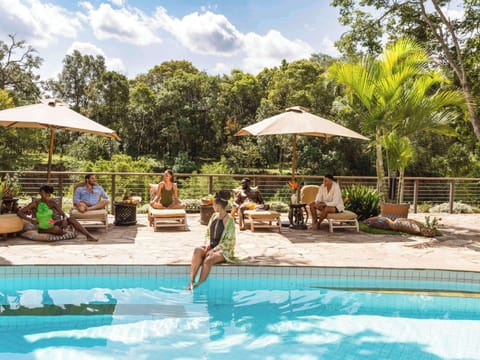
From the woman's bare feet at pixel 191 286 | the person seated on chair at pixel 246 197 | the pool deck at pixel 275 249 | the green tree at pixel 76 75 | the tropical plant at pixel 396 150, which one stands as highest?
the green tree at pixel 76 75

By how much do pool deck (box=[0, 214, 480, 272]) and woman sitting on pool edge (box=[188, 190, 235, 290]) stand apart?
1.39ft

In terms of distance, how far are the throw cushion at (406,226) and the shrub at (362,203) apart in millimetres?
939

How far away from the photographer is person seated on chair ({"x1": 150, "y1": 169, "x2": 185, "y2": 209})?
8.51 m

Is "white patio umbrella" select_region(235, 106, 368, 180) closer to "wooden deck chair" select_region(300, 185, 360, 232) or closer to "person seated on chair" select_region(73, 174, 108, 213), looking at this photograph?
"wooden deck chair" select_region(300, 185, 360, 232)

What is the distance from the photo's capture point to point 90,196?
8.02 m

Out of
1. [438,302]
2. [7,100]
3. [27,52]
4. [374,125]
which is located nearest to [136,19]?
[7,100]

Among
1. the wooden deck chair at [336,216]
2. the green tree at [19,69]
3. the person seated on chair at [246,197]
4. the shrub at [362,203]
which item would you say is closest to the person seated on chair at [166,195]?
the person seated on chair at [246,197]

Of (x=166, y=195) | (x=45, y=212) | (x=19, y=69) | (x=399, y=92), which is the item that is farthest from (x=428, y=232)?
(x=19, y=69)

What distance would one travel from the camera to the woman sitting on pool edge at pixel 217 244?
207 inches

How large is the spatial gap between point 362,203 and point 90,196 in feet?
18.2

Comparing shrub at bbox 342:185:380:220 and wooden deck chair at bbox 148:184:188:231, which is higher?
shrub at bbox 342:185:380:220

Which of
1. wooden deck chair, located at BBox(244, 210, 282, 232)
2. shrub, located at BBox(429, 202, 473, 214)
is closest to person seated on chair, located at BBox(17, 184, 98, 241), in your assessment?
wooden deck chair, located at BBox(244, 210, 282, 232)

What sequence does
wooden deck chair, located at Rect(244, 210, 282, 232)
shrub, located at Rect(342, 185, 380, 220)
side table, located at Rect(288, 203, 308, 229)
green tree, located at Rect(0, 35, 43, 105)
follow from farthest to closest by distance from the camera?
green tree, located at Rect(0, 35, 43, 105), shrub, located at Rect(342, 185, 380, 220), side table, located at Rect(288, 203, 308, 229), wooden deck chair, located at Rect(244, 210, 282, 232)

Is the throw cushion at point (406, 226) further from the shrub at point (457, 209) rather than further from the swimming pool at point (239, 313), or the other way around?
the shrub at point (457, 209)
